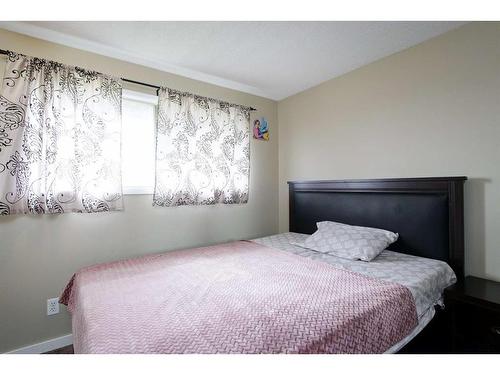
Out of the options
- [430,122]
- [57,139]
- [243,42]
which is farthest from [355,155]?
[57,139]

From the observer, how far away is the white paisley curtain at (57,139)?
5.36 feet

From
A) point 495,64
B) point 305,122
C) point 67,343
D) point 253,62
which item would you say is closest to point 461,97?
point 495,64

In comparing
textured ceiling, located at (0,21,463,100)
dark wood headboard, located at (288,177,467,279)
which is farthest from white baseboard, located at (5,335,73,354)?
dark wood headboard, located at (288,177,467,279)

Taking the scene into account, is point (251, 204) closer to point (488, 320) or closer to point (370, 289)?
point (370, 289)

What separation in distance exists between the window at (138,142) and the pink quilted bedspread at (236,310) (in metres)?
0.78

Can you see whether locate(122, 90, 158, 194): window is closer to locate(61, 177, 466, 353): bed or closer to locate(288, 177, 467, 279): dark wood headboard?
locate(61, 177, 466, 353): bed

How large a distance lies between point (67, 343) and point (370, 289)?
219 centimetres

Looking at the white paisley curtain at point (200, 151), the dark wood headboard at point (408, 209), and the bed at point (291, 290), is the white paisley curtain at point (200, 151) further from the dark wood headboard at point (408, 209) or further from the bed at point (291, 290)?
the dark wood headboard at point (408, 209)

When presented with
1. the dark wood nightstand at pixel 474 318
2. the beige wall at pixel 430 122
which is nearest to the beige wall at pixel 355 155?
the beige wall at pixel 430 122

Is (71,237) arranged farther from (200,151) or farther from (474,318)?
(474,318)

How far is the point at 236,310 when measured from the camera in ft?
3.46

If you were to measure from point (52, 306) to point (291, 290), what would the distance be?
5.89 feet

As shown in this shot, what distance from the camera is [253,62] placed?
223 cm

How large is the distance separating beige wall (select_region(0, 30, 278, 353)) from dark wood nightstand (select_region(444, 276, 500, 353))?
1.90 meters
